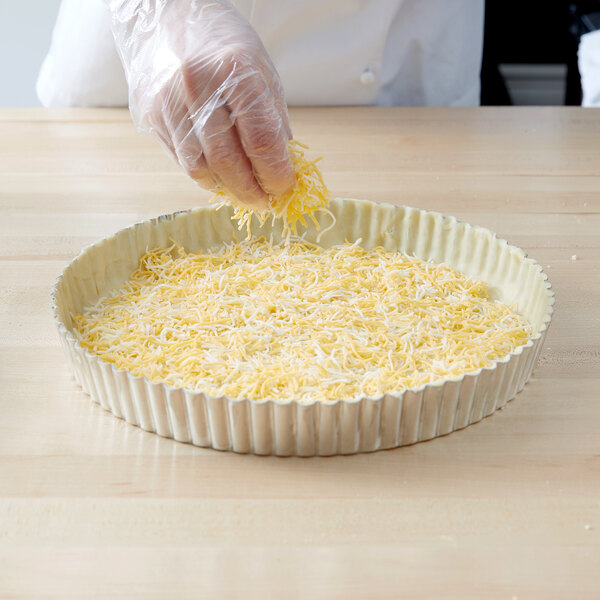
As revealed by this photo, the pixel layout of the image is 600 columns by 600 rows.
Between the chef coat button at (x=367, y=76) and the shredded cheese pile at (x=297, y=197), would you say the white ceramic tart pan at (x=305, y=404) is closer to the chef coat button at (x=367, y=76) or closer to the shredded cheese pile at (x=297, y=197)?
the shredded cheese pile at (x=297, y=197)

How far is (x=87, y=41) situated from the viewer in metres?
1.78

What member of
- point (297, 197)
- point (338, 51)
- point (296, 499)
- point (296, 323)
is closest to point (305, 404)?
point (296, 499)

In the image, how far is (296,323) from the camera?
1.03m

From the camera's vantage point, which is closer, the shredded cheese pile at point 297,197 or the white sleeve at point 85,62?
the shredded cheese pile at point 297,197

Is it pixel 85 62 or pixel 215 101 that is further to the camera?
pixel 85 62

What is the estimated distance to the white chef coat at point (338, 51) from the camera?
5.49 ft

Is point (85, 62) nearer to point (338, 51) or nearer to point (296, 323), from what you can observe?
point (338, 51)

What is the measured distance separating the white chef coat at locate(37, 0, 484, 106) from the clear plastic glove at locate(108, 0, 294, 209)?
0.61 metres

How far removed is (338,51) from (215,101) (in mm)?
798

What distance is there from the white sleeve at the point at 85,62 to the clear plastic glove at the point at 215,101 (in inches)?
27.3

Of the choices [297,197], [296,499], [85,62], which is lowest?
[296,499]

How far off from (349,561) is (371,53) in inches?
49.9

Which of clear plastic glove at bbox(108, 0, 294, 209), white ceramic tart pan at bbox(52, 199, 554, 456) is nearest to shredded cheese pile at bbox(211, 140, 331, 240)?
clear plastic glove at bbox(108, 0, 294, 209)

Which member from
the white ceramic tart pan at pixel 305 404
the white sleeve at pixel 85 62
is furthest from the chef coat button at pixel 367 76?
the white ceramic tart pan at pixel 305 404
